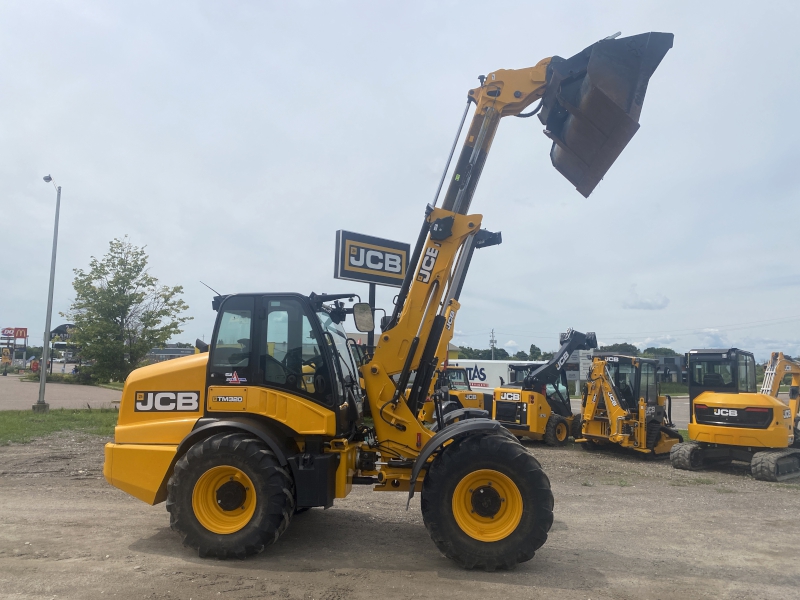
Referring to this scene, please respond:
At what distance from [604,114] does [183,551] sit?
20.0 feet

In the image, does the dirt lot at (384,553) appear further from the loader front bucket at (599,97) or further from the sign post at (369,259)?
the sign post at (369,259)

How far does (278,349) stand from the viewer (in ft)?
19.7

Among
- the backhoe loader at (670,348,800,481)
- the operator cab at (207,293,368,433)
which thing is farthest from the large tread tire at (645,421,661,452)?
the operator cab at (207,293,368,433)

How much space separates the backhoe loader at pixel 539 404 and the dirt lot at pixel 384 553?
5809 millimetres

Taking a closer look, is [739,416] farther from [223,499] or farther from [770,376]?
[223,499]

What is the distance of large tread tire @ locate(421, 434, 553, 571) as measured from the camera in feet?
17.6

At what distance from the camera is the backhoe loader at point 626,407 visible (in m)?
13.7

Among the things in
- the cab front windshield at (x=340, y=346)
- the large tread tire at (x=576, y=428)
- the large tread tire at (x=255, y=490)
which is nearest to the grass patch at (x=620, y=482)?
the large tread tire at (x=576, y=428)

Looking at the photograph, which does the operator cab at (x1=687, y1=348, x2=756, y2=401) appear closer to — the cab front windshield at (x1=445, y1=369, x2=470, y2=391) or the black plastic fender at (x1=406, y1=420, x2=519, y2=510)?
the cab front windshield at (x1=445, y1=369, x2=470, y2=391)

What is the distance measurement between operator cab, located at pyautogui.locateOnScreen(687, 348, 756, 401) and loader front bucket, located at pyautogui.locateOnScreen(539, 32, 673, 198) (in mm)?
7864

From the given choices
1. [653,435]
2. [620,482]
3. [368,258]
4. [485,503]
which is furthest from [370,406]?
[368,258]

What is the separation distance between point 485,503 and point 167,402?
132 inches

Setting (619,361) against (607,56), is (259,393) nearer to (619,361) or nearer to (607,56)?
(607,56)

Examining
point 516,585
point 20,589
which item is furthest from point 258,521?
point 516,585
